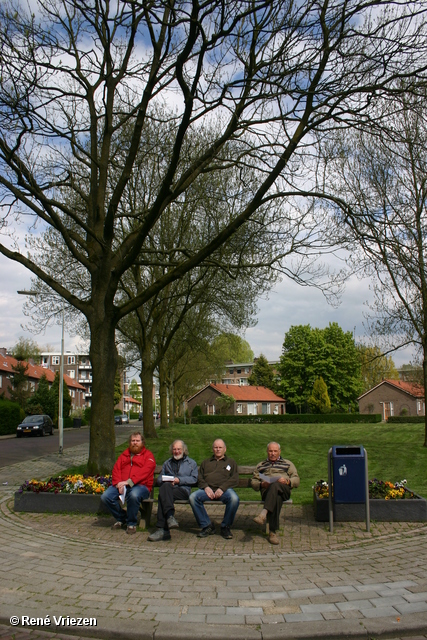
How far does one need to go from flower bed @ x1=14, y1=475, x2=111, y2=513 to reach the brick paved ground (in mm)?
541

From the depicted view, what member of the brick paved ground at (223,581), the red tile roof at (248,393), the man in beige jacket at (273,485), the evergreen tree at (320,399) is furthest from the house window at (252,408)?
the man in beige jacket at (273,485)

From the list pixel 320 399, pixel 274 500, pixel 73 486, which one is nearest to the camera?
pixel 274 500

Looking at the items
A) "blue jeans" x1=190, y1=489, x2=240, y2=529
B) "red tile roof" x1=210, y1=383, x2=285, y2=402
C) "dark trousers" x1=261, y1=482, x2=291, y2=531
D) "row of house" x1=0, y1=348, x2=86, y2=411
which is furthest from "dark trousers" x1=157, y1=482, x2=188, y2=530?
"red tile roof" x1=210, y1=383, x2=285, y2=402

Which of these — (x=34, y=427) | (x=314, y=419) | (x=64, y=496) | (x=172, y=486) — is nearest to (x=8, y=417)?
(x=34, y=427)

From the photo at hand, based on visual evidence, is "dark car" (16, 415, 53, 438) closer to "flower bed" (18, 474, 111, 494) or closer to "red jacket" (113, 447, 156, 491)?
"flower bed" (18, 474, 111, 494)

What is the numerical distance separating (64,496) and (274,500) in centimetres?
334

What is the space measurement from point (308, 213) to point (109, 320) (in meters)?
4.45

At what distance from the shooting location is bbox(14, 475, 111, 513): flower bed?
849 centimetres

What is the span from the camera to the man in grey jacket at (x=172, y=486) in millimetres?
7141

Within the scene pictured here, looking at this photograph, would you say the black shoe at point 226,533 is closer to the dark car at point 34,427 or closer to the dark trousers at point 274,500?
the dark trousers at point 274,500

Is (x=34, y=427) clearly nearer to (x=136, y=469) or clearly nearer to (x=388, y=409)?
(x=136, y=469)

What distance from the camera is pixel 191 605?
15.6 ft

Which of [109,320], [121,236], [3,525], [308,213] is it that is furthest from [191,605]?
[121,236]

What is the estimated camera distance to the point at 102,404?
1066cm
